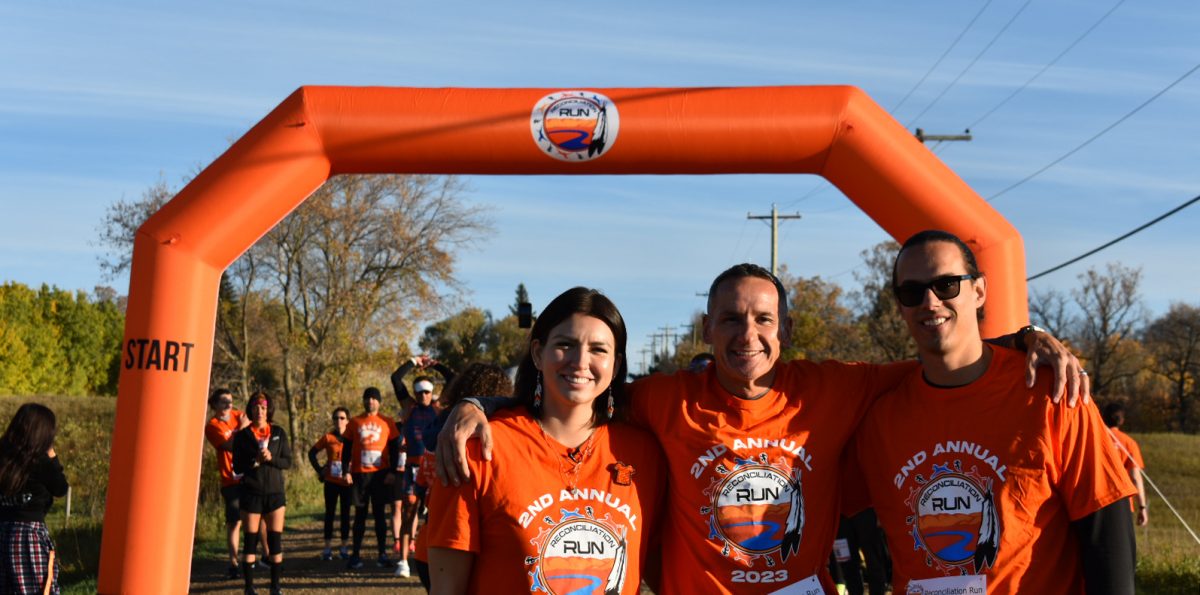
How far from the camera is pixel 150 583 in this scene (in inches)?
259

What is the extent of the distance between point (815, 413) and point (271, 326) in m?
27.8

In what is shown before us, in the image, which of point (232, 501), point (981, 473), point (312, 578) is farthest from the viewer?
point (312, 578)

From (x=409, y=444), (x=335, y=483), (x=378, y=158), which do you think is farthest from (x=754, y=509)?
(x=335, y=483)

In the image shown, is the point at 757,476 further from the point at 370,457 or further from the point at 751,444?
the point at 370,457

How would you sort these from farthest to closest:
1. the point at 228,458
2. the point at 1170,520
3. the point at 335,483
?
the point at 1170,520, the point at 335,483, the point at 228,458

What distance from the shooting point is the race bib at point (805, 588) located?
2.79m

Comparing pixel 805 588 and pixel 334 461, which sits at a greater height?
pixel 334 461

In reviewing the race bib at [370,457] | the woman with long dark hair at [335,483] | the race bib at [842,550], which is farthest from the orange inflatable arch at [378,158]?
the woman with long dark hair at [335,483]

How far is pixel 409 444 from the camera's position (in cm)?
1048

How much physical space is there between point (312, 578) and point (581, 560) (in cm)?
882

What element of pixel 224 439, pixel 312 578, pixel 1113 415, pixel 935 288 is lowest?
pixel 312 578

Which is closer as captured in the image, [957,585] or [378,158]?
[957,585]

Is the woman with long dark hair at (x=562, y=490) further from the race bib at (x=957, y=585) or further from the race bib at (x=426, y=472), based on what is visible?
the race bib at (x=426, y=472)

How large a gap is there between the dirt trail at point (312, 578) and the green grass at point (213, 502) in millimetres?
895
